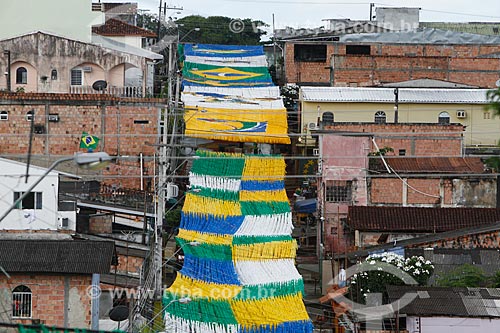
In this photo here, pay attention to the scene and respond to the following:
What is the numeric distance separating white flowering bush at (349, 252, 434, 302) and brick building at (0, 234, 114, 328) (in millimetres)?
4815

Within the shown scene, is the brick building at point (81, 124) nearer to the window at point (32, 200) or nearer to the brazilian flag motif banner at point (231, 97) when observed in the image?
the brazilian flag motif banner at point (231, 97)

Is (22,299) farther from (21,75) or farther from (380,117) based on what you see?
(380,117)

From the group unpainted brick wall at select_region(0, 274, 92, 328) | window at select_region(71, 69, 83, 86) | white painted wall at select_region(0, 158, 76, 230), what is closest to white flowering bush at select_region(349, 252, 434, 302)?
unpainted brick wall at select_region(0, 274, 92, 328)

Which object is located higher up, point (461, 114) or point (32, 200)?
point (461, 114)

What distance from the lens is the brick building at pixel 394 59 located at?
43.3 metres

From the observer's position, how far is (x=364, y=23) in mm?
47031

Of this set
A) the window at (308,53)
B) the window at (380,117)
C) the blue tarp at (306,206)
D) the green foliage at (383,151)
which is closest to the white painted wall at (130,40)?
the window at (308,53)

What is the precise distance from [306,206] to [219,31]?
92.9 feet

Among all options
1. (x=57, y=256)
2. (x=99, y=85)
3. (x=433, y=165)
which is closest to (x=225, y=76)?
(x=99, y=85)

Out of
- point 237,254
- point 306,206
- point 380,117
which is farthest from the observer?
point 380,117

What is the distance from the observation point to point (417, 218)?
3100cm

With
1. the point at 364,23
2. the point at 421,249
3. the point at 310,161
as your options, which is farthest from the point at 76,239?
the point at 364,23

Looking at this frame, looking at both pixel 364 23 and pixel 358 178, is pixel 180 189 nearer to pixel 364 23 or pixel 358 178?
pixel 358 178

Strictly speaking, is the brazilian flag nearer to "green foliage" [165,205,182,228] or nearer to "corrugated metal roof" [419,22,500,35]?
"green foliage" [165,205,182,228]
